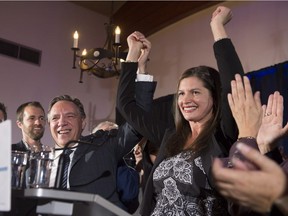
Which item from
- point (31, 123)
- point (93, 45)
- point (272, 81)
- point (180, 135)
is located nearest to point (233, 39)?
point (272, 81)

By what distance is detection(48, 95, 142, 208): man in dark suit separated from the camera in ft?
5.59

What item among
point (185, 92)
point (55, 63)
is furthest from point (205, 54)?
Result: point (185, 92)

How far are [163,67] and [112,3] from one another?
3.96 feet

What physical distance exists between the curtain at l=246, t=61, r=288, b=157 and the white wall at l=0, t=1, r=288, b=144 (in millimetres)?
154

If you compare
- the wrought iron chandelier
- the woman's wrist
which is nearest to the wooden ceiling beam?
the wrought iron chandelier

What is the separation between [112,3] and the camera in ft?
19.2

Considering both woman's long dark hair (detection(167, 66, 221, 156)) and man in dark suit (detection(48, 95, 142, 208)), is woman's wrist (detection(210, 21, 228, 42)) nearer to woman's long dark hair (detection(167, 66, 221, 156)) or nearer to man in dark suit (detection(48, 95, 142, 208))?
woman's long dark hair (detection(167, 66, 221, 156))

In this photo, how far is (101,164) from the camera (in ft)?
5.83

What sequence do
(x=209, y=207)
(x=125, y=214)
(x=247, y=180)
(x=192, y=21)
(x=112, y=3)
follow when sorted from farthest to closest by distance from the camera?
(x=112, y=3)
(x=192, y=21)
(x=209, y=207)
(x=125, y=214)
(x=247, y=180)

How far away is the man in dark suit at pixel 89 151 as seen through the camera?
170 cm

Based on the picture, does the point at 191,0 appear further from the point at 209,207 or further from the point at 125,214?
the point at 125,214

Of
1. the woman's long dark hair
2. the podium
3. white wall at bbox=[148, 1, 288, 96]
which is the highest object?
white wall at bbox=[148, 1, 288, 96]

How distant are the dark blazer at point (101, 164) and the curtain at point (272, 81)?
2192 mm

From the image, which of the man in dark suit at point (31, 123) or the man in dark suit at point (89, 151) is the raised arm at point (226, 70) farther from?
the man in dark suit at point (31, 123)
